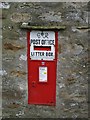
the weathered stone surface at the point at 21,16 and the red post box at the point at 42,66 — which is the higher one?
the weathered stone surface at the point at 21,16

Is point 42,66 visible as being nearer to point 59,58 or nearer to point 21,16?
point 59,58

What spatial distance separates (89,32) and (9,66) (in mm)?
1465

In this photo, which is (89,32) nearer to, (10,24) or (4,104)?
(10,24)

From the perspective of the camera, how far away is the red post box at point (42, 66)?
5902 millimetres

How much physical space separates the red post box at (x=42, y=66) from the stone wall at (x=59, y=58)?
0.27 ft

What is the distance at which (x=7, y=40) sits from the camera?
5977mm

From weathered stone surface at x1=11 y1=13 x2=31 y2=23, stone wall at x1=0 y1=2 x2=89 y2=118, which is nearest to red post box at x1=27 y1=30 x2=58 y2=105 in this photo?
stone wall at x1=0 y1=2 x2=89 y2=118

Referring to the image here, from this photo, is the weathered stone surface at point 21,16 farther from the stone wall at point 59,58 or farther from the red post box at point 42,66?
the red post box at point 42,66

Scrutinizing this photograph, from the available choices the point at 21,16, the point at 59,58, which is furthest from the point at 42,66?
the point at 21,16

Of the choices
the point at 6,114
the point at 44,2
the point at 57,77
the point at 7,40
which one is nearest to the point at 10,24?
the point at 7,40

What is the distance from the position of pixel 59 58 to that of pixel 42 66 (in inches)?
12.4

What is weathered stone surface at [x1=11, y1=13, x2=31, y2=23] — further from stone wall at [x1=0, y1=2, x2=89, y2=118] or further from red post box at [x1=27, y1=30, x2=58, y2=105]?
red post box at [x1=27, y1=30, x2=58, y2=105]

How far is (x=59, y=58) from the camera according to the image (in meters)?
5.98

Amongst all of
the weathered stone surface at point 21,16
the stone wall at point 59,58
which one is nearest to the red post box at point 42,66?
the stone wall at point 59,58
